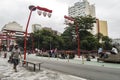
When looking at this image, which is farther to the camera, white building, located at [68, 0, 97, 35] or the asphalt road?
white building, located at [68, 0, 97, 35]

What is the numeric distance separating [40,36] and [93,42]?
87.9 feet

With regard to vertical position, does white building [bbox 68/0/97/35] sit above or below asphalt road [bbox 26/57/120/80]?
above

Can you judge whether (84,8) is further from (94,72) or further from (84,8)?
(94,72)

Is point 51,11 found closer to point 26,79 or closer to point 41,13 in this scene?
point 41,13

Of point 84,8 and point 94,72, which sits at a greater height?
point 84,8

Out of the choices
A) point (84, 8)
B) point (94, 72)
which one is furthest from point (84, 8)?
point (94, 72)

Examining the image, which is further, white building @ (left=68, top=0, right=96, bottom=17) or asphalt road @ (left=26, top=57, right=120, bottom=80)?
white building @ (left=68, top=0, right=96, bottom=17)

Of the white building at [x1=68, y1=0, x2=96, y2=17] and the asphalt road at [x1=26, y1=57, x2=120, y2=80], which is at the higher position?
the white building at [x1=68, y1=0, x2=96, y2=17]

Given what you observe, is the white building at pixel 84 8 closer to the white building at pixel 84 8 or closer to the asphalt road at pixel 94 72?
the white building at pixel 84 8

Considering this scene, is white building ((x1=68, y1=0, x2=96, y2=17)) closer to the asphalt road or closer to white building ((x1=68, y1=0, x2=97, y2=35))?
white building ((x1=68, y1=0, x2=97, y2=35))

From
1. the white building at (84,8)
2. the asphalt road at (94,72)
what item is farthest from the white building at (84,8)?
the asphalt road at (94,72)

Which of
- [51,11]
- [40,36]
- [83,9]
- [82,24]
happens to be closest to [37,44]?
[40,36]

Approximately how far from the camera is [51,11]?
59.0 feet

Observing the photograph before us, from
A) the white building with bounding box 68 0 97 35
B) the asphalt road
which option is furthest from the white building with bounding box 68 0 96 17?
the asphalt road
